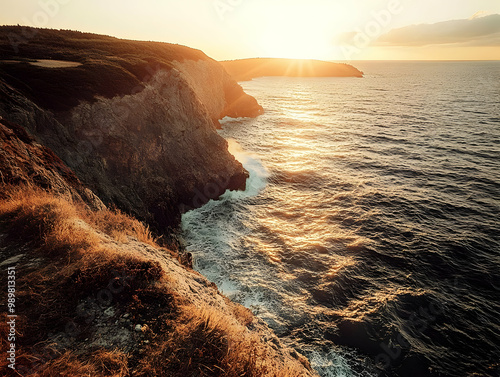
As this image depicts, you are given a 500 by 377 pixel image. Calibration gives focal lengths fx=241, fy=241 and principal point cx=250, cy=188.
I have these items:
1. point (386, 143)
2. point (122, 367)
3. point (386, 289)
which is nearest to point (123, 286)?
point (122, 367)

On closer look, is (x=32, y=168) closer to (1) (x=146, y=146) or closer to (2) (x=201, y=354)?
(2) (x=201, y=354)

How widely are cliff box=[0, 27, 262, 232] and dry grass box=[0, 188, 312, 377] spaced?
9.42m

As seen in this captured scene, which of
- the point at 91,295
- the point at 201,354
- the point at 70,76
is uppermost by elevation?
the point at 70,76

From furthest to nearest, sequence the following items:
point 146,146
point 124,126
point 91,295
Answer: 1. point 146,146
2. point 124,126
3. point 91,295

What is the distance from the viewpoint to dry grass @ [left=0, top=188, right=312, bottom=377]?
15.3 ft

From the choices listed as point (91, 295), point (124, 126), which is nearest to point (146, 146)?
point (124, 126)

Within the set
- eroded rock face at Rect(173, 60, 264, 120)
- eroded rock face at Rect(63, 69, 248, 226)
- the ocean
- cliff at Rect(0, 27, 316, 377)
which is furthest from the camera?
eroded rock face at Rect(173, 60, 264, 120)

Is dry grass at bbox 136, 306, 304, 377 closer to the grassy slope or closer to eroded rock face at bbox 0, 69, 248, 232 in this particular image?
eroded rock face at bbox 0, 69, 248, 232

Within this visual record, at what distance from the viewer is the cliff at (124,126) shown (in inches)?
643

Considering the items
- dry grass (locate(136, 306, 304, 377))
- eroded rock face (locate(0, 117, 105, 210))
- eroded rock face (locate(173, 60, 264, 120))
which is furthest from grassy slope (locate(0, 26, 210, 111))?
dry grass (locate(136, 306, 304, 377))

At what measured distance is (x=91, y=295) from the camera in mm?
5797

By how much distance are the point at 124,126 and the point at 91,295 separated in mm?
17927

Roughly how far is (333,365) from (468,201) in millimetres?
21521

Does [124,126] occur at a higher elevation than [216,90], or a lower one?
lower
